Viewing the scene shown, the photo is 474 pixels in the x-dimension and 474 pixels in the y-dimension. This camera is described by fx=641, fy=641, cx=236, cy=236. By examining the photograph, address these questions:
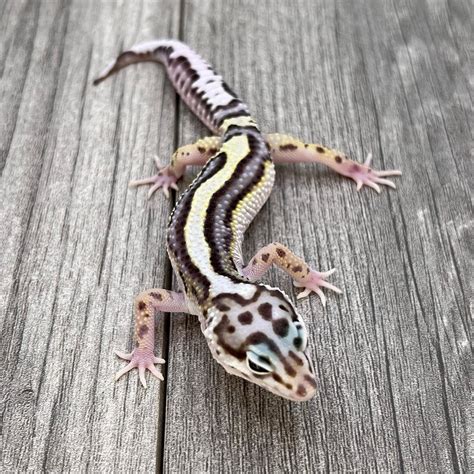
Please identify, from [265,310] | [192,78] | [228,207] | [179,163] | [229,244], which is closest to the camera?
[265,310]

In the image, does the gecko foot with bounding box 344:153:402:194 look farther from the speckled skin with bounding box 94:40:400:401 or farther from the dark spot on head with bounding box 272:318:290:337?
the dark spot on head with bounding box 272:318:290:337

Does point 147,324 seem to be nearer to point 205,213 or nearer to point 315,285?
point 205,213

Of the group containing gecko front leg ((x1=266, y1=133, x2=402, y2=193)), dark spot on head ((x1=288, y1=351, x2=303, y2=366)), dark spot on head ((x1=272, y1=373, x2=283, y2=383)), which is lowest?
dark spot on head ((x1=272, y1=373, x2=283, y2=383))

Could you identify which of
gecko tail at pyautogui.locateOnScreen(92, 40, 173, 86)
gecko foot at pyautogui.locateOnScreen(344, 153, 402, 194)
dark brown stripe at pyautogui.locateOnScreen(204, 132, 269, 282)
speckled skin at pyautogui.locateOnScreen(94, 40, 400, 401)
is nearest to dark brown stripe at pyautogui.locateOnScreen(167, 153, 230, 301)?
speckled skin at pyautogui.locateOnScreen(94, 40, 400, 401)

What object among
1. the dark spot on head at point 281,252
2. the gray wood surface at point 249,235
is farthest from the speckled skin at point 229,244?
the gray wood surface at point 249,235

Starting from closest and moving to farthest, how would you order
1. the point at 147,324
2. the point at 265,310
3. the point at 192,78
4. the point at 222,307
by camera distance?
the point at 265,310 → the point at 222,307 → the point at 147,324 → the point at 192,78

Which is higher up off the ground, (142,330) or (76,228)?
(76,228)

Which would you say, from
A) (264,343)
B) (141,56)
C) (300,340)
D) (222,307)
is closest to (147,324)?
(222,307)
